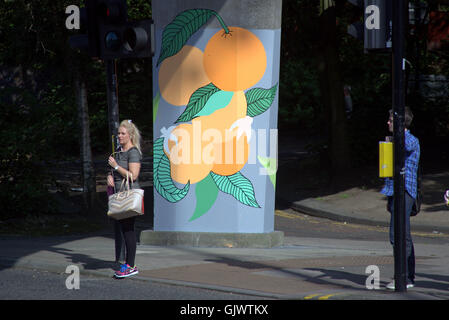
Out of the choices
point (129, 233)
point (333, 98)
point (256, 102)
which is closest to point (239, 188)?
point (256, 102)

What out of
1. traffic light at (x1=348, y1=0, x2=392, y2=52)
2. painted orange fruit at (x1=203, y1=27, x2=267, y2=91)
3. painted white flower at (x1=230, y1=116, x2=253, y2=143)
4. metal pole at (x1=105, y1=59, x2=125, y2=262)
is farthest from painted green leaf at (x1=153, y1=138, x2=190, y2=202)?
traffic light at (x1=348, y1=0, x2=392, y2=52)

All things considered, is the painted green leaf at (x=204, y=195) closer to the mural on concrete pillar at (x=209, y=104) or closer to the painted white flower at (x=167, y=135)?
the mural on concrete pillar at (x=209, y=104)

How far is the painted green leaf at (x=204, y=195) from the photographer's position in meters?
12.2

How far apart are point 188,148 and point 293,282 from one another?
4.02 meters

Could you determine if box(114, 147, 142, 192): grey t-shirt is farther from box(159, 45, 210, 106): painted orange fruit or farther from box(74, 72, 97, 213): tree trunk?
box(74, 72, 97, 213): tree trunk

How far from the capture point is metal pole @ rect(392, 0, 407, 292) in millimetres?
7586

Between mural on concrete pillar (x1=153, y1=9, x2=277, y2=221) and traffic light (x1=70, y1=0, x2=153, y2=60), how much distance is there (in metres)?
2.79

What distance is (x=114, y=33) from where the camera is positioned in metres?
9.27

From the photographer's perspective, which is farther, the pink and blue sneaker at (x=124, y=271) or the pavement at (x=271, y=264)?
the pink and blue sneaker at (x=124, y=271)

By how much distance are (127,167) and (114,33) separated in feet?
5.03

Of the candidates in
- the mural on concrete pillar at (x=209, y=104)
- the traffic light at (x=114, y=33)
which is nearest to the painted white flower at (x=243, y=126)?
the mural on concrete pillar at (x=209, y=104)

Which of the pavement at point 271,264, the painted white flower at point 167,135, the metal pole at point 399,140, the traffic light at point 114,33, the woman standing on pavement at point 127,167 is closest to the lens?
the metal pole at point 399,140

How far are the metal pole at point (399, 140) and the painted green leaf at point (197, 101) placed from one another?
4755 millimetres
